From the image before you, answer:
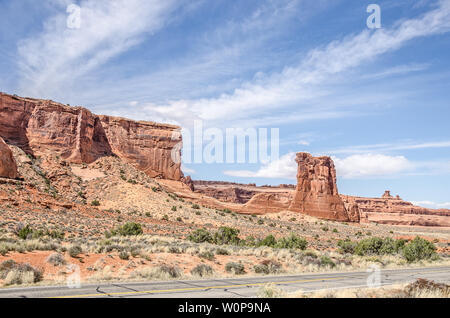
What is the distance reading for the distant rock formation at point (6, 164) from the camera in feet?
141

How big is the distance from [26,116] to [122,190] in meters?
20.5

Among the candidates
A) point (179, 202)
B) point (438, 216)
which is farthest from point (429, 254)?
point (438, 216)

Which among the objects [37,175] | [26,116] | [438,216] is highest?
[26,116]

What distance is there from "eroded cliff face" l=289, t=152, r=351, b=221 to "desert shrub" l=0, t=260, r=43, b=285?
235 ft

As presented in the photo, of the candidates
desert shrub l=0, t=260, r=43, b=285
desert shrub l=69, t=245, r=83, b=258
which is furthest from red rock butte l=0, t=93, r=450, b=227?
desert shrub l=0, t=260, r=43, b=285

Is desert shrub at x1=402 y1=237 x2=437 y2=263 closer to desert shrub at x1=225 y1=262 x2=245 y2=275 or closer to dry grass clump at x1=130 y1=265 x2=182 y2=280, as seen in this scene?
desert shrub at x1=225 y1=262 x2=245 y2=275

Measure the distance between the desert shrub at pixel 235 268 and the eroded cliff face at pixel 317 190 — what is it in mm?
64818

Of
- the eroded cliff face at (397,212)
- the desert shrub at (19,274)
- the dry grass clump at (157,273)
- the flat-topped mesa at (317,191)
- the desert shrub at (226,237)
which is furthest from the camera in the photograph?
the eroded cliff face at (397,212)

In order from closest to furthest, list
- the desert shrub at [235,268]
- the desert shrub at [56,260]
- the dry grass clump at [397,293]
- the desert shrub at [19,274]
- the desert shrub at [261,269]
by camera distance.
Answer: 1. the dry grass clump at [397,293]
2. the desert shrub at [19,274]
3. the desert shrub at [56,260]
4. the desert shrub at [235,268]
5. the desert shrub at [261,269]

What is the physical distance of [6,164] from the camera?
43.9 m

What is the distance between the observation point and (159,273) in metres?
15.1

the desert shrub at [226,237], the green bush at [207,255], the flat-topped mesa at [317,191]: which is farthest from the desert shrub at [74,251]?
the flat-topped mesa at [317,191]

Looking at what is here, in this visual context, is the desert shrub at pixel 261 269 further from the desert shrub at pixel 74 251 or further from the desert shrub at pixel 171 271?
the desert shrub at pixel 74 251
